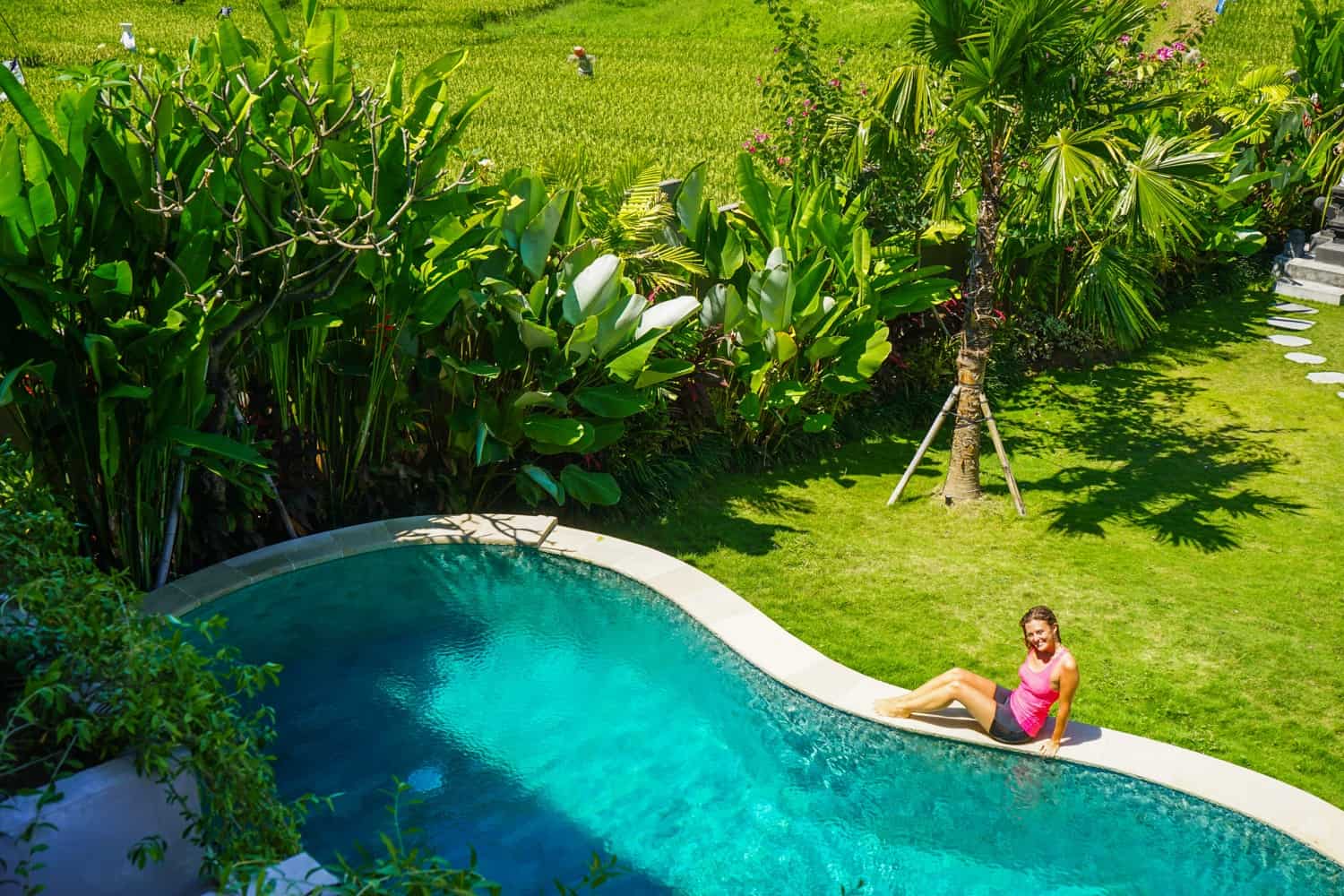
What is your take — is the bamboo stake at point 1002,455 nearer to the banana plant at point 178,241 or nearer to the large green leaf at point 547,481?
the large green leaf at point 547,481

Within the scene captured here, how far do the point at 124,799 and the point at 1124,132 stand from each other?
5.86 meters

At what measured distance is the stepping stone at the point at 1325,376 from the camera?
1016 centimetres

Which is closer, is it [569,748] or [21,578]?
[21,578]

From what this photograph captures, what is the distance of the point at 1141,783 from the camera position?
16.4 feet

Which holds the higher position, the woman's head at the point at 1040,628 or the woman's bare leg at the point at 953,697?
the woman's head at the point at 1040,628

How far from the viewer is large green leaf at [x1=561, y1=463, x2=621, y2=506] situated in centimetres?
702

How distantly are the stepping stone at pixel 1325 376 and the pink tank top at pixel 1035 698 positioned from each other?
6287mm

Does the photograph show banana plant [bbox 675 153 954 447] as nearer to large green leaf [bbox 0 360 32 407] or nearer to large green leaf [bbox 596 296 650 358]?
large green leaf [bbox 596 296 650 358]

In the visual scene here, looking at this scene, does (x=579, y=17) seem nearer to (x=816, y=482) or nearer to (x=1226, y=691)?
(x=816, y=482)

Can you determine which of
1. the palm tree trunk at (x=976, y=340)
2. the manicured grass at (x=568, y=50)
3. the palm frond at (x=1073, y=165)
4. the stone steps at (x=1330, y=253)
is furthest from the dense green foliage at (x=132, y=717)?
the stone steps at (x=1330, y=253)

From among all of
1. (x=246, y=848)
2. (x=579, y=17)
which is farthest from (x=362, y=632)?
(x=579, y=17)

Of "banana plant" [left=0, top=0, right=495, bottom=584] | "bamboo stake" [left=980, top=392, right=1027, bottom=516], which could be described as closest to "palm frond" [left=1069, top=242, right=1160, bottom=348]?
"bamboo stake" [left=980, top=392, right=1027, bottom=516]

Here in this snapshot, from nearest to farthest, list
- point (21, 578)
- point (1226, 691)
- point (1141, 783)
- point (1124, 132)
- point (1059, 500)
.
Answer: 1. point (21, 578)
2. point (1141, 783)
3. point (1226, 691)
4. point (1124, 132)
5. point (1059, 500)

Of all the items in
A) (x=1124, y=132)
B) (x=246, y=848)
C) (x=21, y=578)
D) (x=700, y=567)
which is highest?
(x=1124, y=132)
